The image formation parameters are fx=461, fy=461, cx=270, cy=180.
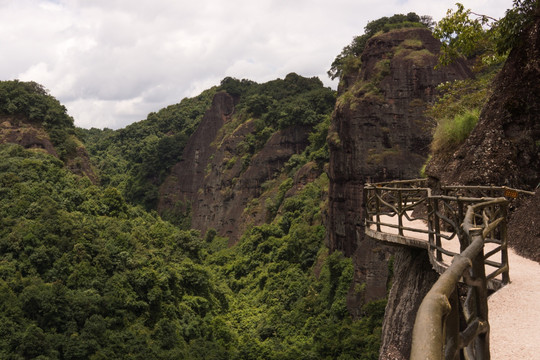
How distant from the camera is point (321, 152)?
50625mm

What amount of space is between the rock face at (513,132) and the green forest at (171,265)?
793 millimetres

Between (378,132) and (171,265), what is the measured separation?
17.3m

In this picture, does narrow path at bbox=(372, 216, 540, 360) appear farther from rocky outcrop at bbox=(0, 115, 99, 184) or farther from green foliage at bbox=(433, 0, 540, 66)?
rocky outcrop at bbox=(0, 115, 99, 184)

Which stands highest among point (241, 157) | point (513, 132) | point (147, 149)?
point (147, 149)

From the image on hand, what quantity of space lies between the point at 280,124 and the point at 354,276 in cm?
3373

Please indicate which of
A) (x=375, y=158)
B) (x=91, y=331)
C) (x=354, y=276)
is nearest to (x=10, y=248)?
(x=91, y=331)

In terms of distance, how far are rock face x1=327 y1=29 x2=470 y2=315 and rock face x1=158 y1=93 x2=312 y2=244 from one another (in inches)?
989

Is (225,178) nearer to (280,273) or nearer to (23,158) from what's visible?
(280,273)

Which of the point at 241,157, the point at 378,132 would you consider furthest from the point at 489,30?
the point at 241,157

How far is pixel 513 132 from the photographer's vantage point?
376 inches

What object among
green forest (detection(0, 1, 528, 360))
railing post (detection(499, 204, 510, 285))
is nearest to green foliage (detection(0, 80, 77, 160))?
green forest (detection(0, 1, 528, 360))

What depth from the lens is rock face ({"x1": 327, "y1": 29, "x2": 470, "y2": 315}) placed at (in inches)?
1161

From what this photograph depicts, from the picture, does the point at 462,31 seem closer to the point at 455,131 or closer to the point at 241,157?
the point at 455,131

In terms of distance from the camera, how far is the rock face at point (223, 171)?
6003 centimetres
